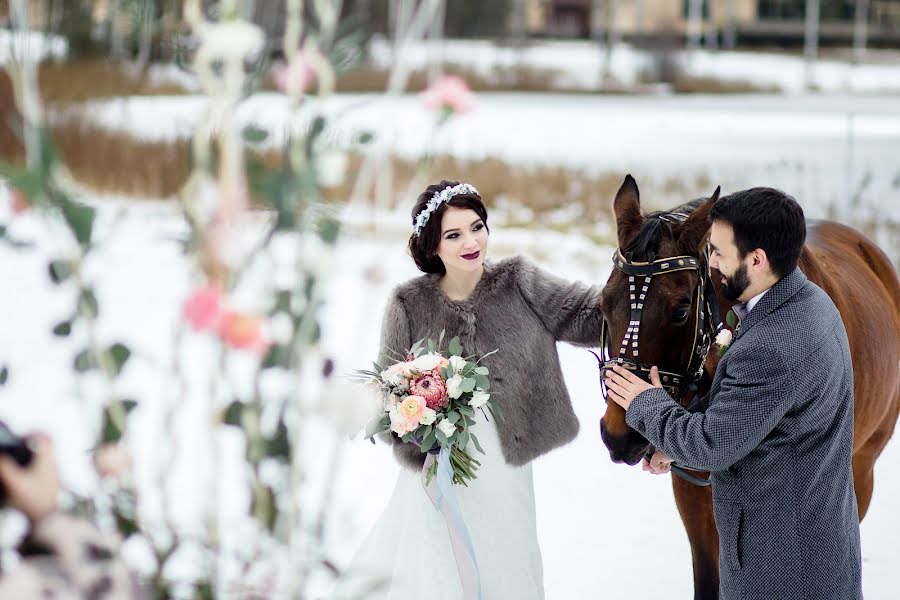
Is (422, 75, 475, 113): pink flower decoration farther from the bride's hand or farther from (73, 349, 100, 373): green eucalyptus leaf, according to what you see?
the bride's hand

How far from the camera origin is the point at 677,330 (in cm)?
219

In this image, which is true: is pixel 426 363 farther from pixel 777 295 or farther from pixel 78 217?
Result: pixel 78 217

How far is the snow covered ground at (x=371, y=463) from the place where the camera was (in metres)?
3.43

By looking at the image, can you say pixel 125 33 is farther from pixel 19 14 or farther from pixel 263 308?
pixel 263 308

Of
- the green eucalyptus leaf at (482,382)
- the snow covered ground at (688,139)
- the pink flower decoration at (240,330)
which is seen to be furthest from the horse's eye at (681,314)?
the snow covered ground at (688,139)

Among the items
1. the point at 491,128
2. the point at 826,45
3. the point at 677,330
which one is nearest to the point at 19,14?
the point at 677,330

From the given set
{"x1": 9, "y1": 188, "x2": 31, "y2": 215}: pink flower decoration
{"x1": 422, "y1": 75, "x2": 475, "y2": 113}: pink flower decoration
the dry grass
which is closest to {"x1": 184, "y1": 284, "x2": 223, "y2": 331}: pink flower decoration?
{"x1": 9, "y1": 188, "x2": 31, "y2": 215}: pink flower decoration

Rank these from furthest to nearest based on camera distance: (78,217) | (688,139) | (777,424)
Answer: (688,139), (777,424), (78,217)

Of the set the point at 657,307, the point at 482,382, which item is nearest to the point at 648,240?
the point at 657,307

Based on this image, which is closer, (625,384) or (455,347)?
(625,384)

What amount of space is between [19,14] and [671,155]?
13.2 meters

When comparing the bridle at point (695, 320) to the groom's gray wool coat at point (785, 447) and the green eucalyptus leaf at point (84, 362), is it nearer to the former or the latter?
the groom's gray wool coat at point (785, 447)

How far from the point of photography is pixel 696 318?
2209 mm

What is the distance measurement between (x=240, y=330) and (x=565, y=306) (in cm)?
168
